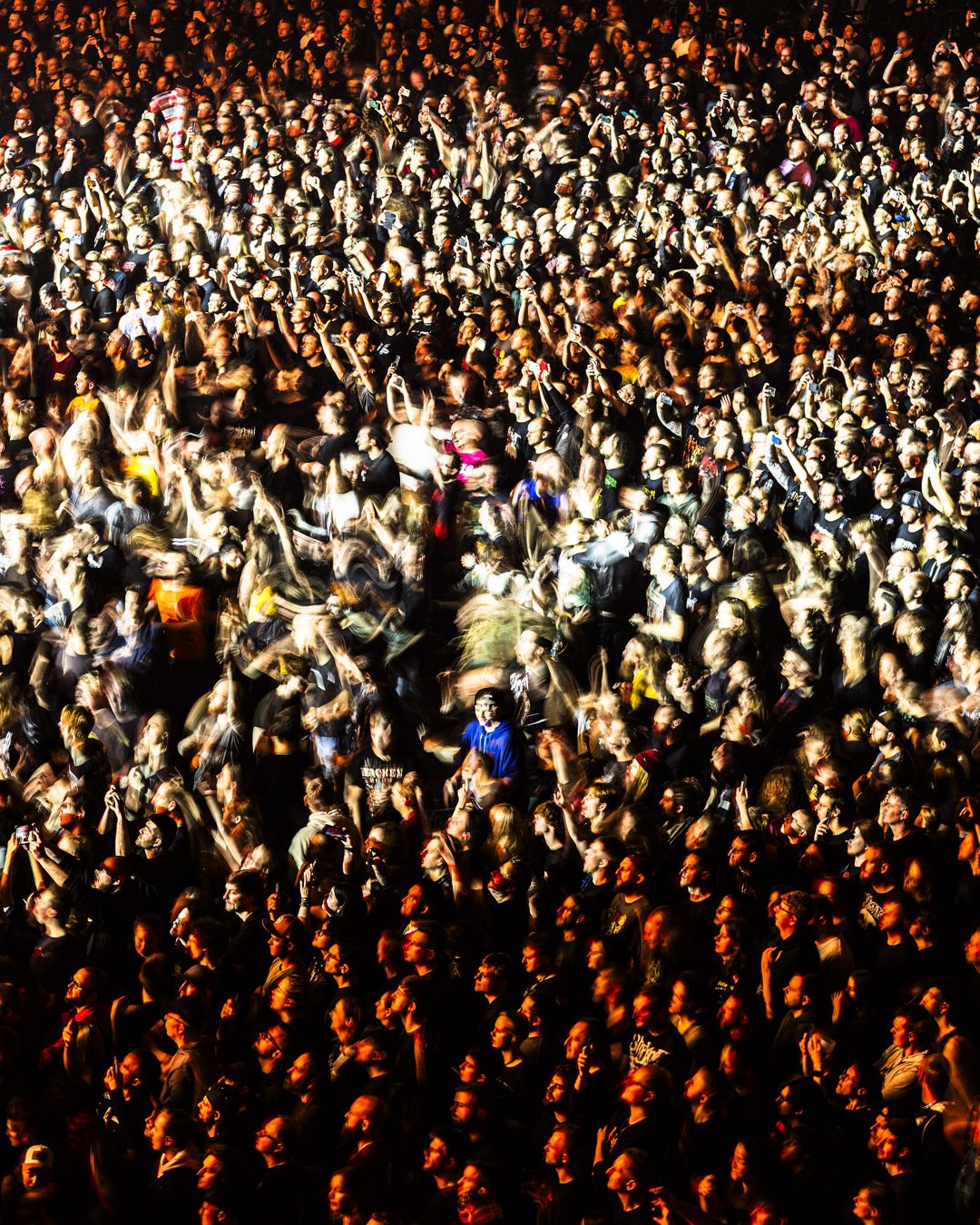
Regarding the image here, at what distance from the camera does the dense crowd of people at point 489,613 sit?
8.46m

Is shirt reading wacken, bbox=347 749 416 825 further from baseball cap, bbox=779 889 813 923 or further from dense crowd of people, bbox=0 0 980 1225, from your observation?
baseball cap, bbox=779 889 813 923

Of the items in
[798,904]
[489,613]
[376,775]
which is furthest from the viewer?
[489,613]

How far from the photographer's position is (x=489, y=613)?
439 inches

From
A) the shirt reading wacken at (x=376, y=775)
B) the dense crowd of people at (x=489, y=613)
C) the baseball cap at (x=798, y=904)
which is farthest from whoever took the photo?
the shirt reading wacken at (x=376, y=775)

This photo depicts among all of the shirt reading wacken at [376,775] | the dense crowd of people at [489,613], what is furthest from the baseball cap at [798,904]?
the shirt reading wacken at [376,775]

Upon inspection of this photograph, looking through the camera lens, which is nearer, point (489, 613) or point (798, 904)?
point (798, 904)

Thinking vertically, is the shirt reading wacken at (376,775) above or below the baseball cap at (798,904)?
above

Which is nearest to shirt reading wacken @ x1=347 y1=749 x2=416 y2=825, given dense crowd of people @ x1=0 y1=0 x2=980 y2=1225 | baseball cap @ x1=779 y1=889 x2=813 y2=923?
dense crowd of people @ x1=0 y1=0 x2=980 y2=1225

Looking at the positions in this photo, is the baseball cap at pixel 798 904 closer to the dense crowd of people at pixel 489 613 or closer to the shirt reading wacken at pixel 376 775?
the dense crowd of people at pixel 489 613

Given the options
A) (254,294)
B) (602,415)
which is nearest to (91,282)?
(254,294)

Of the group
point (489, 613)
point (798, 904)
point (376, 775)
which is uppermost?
point (489, 613)

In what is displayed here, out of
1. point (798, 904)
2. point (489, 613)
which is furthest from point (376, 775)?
point (798, 904)

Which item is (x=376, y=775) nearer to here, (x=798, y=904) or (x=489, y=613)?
(x=489, y=613)

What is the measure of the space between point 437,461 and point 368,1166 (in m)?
5.31
